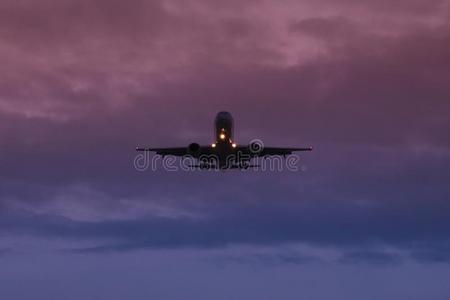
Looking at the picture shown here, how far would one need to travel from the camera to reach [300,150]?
103 meters

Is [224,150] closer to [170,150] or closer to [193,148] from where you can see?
[193,148]

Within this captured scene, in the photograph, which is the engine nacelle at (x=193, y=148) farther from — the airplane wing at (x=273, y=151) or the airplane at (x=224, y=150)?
the airplane wing at (x=273, y=151)

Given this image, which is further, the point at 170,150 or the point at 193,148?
the point at 170,150

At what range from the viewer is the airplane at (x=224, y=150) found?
93312mm

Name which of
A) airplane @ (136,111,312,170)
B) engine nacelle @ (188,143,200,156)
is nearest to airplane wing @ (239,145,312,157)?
airplane @ (136,111,312,170)

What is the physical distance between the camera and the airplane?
93312mm

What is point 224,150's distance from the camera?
94812mm

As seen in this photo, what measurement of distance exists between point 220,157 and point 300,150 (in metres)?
11.8

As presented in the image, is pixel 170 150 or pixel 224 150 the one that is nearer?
pixel 224 150

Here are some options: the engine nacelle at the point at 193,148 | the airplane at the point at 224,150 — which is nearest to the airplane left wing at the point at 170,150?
the airplane at the point at 224,150

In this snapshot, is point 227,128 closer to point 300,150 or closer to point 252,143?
point 252,143

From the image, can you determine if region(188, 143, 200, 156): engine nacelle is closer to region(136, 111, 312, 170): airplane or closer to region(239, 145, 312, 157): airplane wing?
region(136, 111, 312, 170): airplane

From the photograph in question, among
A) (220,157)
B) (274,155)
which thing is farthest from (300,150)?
(220,157)

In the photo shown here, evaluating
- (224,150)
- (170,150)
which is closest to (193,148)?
(224,150)
